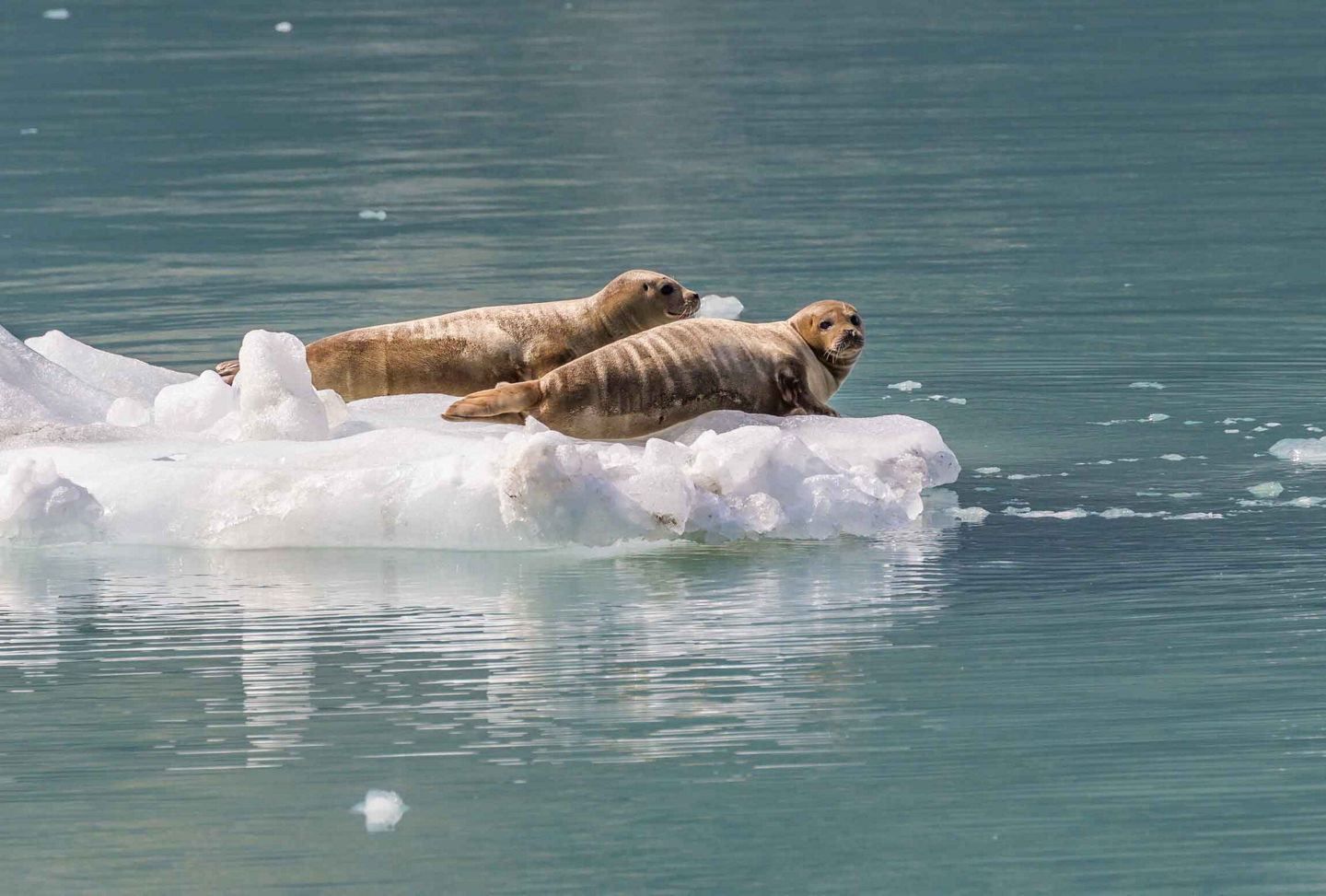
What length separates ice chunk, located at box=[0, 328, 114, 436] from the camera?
6941 millimetres

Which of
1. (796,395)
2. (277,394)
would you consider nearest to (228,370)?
(277,394)

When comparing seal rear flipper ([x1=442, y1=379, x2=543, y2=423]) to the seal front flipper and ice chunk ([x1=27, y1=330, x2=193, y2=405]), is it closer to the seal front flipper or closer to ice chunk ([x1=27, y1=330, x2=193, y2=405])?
the seal front flipper

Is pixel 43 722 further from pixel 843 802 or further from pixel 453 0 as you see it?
pixel 453 0

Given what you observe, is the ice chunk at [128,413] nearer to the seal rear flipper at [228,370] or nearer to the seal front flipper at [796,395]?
the seal rear flipper at [228,370]

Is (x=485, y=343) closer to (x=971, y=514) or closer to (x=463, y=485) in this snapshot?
(x=463, y=485)

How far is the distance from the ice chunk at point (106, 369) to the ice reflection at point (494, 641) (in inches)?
70.2

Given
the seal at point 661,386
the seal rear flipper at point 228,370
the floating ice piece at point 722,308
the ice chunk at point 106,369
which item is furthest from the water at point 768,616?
the seal rear flipper at point 228,370

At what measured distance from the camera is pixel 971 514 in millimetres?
6148

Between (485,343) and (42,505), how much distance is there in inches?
69.6

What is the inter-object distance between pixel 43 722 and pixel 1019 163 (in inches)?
436

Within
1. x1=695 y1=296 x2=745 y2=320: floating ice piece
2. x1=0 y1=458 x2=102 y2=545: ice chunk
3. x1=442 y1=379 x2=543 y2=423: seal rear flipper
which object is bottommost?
x1=0 y1=458 x2=102 y2=545: ice chunk

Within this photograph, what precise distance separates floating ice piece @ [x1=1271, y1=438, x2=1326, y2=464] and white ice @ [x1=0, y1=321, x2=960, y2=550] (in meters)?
1.01

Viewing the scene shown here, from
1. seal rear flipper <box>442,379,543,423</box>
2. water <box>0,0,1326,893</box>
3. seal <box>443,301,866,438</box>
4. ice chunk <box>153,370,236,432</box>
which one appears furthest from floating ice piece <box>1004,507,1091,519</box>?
ice chunk <box>153,370,236,432</box>

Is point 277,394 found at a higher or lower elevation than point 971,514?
higher
